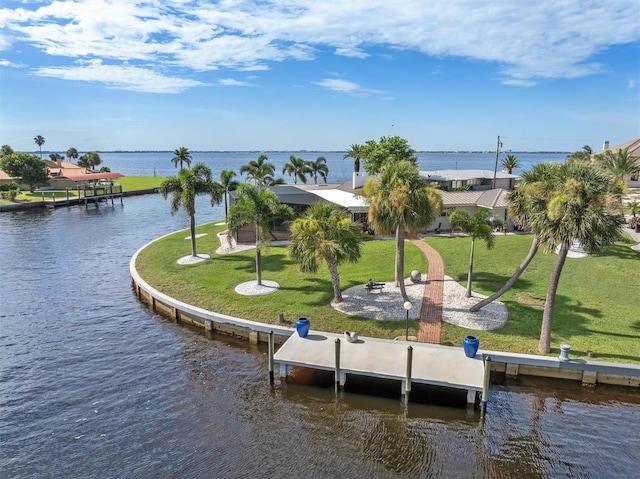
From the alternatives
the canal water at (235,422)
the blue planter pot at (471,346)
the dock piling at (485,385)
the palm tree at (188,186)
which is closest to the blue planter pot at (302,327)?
the canal water at (235,422)

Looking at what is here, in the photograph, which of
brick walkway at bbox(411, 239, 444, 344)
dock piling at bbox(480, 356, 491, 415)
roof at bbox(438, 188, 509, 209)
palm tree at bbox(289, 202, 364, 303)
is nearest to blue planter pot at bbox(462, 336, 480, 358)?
dock piling at bbox(480, 356, 491, 415)

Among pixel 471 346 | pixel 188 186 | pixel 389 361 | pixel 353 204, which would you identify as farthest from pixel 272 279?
pixel 471 346

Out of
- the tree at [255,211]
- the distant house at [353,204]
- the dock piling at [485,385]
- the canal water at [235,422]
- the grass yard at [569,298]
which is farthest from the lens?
the distant house at [353,204]

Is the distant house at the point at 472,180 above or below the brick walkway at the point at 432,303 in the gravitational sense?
above

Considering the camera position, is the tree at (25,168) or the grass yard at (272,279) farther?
the tree at (25,168)

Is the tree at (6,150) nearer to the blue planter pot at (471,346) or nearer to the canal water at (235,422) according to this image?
the canal water at (235,422)

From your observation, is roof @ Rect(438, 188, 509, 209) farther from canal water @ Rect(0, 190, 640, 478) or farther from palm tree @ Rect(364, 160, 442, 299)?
canal water @ Rect(0, 190, 640, 478)

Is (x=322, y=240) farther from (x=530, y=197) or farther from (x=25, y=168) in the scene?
(x=25, y=168)

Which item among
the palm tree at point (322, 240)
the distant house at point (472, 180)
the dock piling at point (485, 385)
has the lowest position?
the dock piling at point (485, 385)
